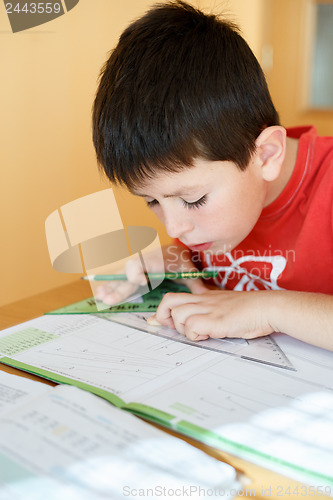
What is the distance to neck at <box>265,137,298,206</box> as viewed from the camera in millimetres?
849

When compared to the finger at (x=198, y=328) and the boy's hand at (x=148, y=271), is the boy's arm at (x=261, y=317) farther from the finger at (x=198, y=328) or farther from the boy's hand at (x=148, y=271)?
the boy's hand at (x=148, y=271)

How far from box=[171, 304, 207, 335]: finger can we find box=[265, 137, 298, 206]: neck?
0.30 m

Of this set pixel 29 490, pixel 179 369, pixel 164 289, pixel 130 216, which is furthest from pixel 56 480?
pixel 130 216

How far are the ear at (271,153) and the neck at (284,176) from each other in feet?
0.34

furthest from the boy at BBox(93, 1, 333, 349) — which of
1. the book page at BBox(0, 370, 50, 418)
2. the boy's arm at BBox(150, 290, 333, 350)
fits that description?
the book page at BBox(0, 370, 50, 418)

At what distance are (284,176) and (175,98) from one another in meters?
0.30

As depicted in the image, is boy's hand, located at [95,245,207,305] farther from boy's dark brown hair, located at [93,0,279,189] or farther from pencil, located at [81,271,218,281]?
boy's dark brown hair, located at [93,0,279,189]

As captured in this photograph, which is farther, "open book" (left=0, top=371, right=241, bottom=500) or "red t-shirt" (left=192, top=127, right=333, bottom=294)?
"red t-shirt" (left=192, top=127, right=333, bottom=294)

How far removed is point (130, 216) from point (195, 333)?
4.46 feet

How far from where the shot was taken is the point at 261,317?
617mm

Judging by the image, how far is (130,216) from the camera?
195cm

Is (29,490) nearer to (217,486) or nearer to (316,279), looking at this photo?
(217,486)

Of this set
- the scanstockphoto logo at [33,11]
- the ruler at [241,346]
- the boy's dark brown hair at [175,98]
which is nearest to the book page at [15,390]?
the ruler at [241,346]

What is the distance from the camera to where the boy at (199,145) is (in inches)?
24.4
